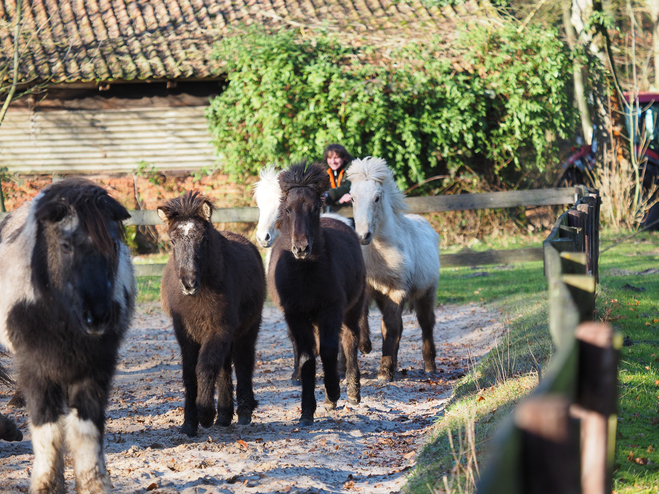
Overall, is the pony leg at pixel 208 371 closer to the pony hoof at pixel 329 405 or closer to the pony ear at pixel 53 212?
the pony hoof at pixel 329 405

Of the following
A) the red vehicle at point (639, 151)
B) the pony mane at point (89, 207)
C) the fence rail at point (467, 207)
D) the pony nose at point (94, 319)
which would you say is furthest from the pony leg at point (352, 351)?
the red vehicle at point (639, 151)

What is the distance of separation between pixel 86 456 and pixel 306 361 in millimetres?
2277

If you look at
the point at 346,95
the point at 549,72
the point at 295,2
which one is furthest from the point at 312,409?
the point at 295,2

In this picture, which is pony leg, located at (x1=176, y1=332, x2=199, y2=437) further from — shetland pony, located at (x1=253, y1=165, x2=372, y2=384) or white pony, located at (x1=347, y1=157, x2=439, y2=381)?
white pony, located at (x1=347, y1=157, x2=439, y2=381)

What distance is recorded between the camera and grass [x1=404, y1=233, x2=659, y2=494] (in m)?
3.96

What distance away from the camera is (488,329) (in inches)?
356

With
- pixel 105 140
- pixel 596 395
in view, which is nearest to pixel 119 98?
pixel 105 140

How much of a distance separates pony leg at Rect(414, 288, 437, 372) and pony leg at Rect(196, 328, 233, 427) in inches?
125

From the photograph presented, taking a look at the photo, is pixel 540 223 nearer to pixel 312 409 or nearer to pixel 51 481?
pixel 312 409

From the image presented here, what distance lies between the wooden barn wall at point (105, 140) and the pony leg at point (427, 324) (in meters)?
10.6

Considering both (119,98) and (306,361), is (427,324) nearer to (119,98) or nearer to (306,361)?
(306,361)

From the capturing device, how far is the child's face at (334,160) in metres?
9.61

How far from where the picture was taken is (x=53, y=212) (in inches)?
155

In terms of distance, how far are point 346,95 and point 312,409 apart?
10325 mm
